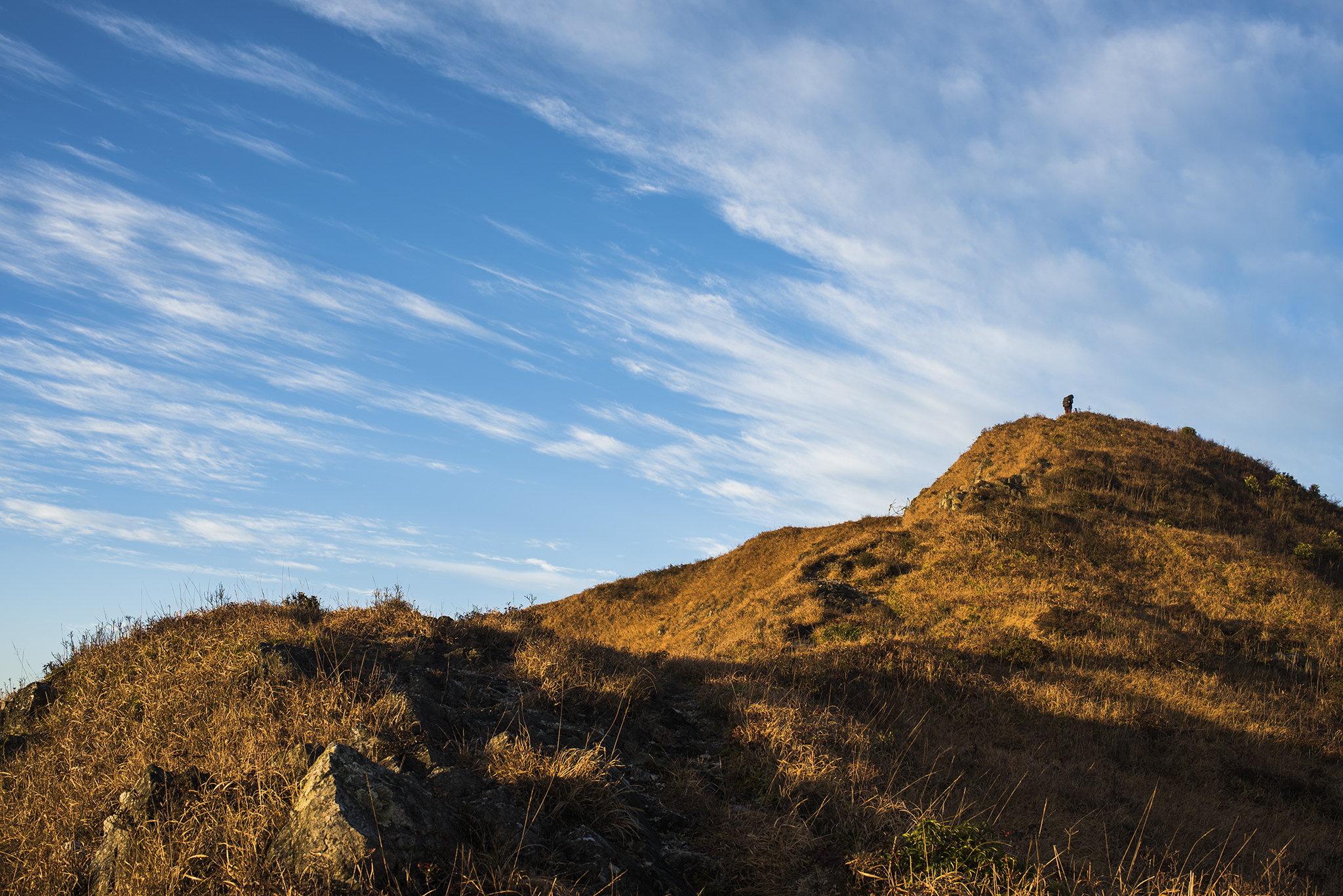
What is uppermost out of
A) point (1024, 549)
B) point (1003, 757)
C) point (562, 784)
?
point (1024, 549)

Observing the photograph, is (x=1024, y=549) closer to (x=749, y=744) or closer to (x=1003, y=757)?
(x=1003, y=757)

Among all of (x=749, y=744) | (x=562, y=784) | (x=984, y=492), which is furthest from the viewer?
(x=984, y=492)

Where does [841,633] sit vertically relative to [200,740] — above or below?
above

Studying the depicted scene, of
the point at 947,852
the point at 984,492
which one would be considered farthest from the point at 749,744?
the point at 984,492

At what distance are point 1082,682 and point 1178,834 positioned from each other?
554 cm

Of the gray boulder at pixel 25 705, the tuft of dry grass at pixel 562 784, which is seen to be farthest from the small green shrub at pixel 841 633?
the gray boulder at pixel 25 705

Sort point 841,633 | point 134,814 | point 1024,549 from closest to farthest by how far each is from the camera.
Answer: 1. point 134,814
2. point 841,633
3. point 1024,549

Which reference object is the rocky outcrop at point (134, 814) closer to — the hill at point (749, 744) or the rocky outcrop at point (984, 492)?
the hill at point (749, 744)

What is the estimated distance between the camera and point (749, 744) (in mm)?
9828

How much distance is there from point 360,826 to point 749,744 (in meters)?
5.95

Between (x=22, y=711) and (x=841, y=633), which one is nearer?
(x=22, y=711)

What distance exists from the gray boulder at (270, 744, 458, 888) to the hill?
0.07ft

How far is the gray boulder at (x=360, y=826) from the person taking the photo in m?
4.90

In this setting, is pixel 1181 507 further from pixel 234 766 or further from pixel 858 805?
pixel 234 766
